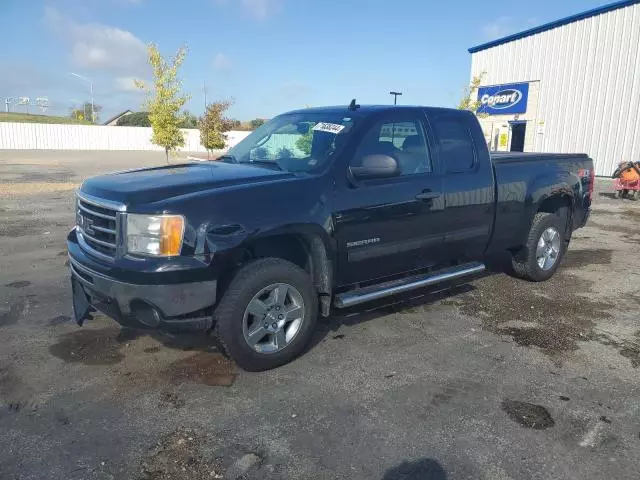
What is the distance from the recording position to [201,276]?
132 inches

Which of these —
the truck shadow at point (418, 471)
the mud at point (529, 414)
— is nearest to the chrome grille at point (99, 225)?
the truck shadow at point (418, 471)

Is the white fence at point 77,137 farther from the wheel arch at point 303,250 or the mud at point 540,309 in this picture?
the wheel arch at point 303,250

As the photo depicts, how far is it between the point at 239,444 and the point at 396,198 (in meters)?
2.33

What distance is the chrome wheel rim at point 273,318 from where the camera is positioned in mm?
3648

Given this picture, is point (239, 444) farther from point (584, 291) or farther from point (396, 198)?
point (584, 291)

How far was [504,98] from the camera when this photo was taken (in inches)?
1005

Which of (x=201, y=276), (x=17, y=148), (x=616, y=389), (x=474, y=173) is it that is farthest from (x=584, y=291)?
(x=17, y=148)

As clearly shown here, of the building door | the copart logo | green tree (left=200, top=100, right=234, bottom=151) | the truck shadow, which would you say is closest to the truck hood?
the truck shadow

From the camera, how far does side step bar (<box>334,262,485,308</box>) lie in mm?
4098

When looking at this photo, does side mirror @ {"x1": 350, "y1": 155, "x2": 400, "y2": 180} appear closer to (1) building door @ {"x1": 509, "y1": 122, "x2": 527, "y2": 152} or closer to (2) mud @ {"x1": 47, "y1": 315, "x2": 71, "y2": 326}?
(2) mud @ {"x1": 47, "y1": 315, "x2": 71, "y2": 326}

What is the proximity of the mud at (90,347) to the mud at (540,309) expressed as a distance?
3306mm

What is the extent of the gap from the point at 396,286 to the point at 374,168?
41.7 inches

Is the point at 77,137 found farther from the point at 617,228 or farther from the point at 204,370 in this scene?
the point at 204,370

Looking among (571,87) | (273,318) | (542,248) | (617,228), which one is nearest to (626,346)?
(542,248)
